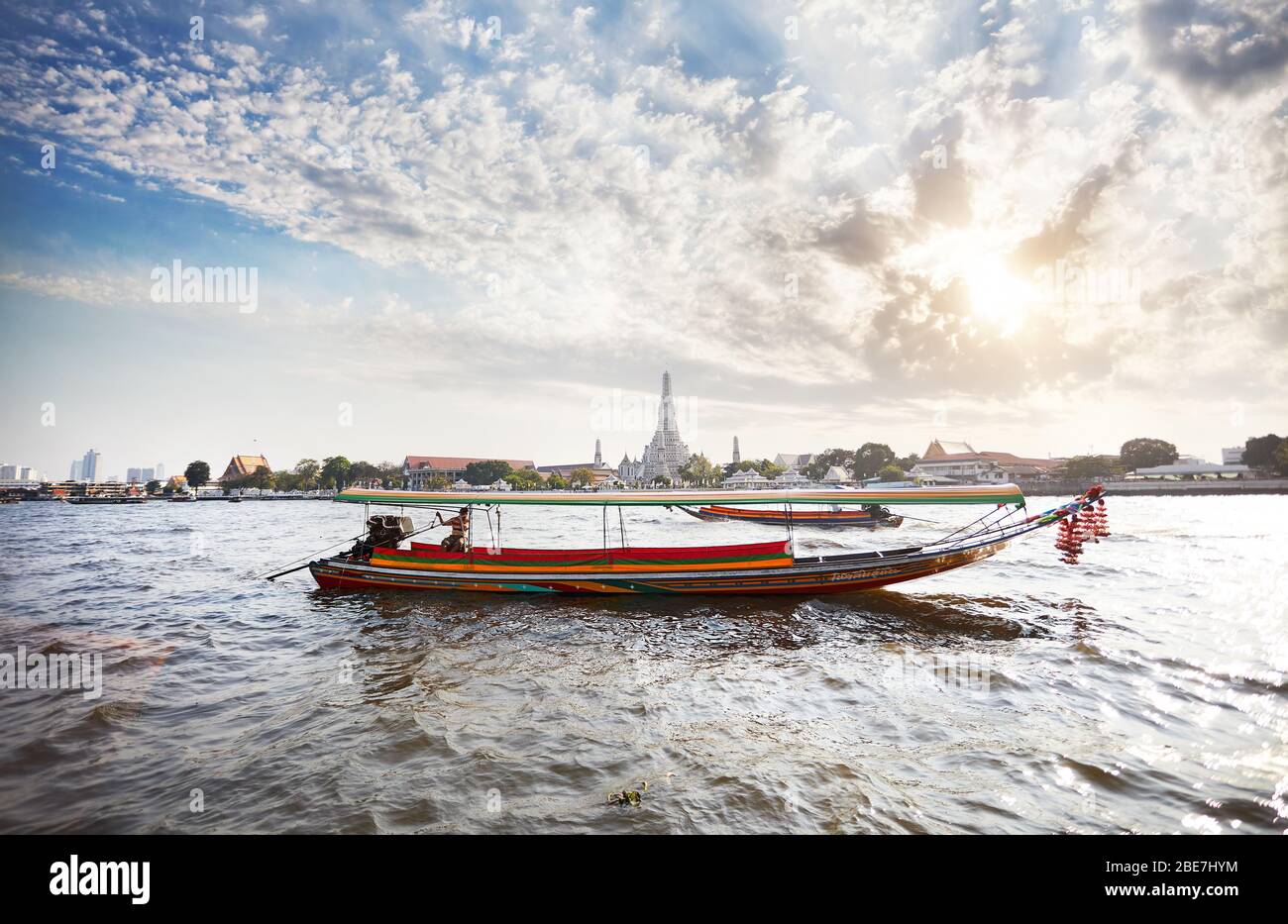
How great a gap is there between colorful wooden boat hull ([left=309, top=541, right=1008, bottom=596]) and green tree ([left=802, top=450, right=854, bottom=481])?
145 metres

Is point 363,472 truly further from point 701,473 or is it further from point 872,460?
point 872,460

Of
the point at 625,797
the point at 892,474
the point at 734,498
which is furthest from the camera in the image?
the point at 892,474

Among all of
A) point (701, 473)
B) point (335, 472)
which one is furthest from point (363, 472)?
point (701, 473)

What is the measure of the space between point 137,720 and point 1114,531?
175ft

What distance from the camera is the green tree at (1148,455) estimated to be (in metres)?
119

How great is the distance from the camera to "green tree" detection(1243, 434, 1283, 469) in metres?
96.3

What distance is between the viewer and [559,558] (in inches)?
688

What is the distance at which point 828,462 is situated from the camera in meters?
161

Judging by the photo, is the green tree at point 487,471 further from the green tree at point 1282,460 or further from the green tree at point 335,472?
the green tree at point 1282,460

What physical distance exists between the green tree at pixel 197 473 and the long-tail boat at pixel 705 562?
155m

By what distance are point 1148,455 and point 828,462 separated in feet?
227

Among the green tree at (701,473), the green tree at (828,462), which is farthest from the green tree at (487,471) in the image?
the green tree at (828,462)

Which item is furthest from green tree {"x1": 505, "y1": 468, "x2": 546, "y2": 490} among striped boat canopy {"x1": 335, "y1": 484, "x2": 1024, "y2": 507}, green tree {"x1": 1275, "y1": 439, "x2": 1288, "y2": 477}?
green tree {"x1": 1275, "y1": 439, "x2": 1288, "y2": 477}
